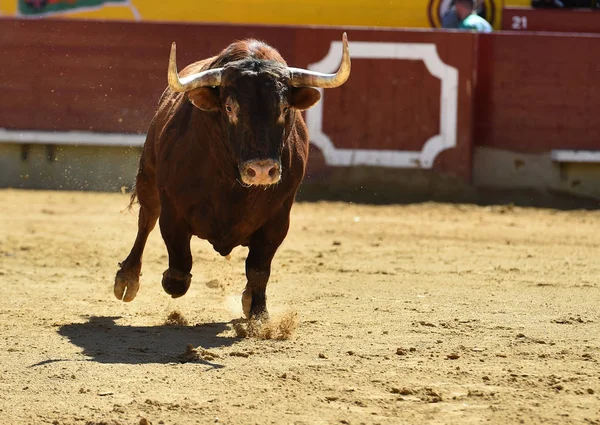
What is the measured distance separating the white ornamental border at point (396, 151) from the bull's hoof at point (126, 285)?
197 inches

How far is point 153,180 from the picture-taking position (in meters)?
5.67

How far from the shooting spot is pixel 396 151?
34.1ft

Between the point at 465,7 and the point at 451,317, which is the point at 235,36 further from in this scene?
the point at 451,317

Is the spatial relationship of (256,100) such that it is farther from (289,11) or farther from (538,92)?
(289,11)

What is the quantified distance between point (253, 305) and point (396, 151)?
5.60m

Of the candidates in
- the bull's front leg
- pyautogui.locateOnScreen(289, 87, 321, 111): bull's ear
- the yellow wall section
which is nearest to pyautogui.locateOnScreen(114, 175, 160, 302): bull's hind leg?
the bull's front leg

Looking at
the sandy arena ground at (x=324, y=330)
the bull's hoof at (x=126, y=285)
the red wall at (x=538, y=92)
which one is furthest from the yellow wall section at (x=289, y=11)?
the bull's hoof at (x=126, y=285)

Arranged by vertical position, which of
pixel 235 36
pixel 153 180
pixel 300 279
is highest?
pixel 235 36

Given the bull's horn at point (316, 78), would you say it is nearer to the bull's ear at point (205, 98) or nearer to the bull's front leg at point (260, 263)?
the bull's ear at point (205, 98)

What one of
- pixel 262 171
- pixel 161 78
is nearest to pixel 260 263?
pixel 262 171

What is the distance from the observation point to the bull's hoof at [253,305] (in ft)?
16.3

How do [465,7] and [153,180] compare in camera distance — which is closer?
[153,180]

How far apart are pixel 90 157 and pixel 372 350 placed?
6813mm

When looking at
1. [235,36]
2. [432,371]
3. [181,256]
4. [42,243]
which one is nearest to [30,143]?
[235,36]
